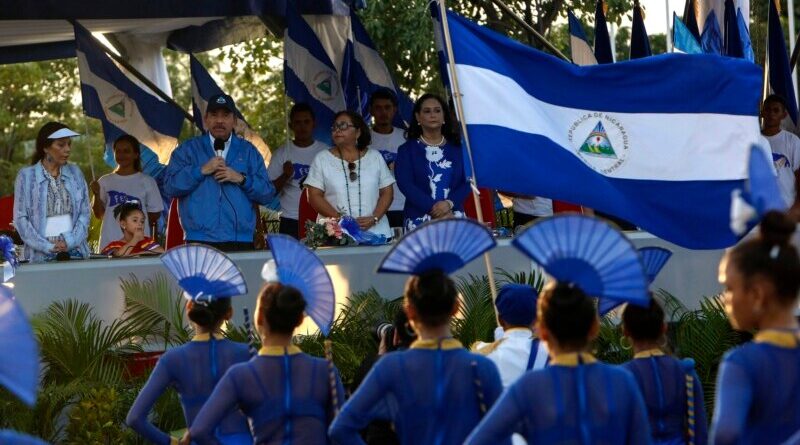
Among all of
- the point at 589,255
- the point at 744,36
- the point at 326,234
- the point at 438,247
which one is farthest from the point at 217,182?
the point at 589,255

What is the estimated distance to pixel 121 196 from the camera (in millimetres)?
14383

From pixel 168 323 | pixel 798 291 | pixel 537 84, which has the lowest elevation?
pixel 168 323

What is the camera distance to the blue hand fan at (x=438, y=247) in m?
6.86

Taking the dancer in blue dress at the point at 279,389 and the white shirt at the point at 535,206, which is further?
the white shirt at the point at 535,206

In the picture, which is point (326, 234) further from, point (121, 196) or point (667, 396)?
point (667, 396)

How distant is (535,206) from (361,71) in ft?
10.4

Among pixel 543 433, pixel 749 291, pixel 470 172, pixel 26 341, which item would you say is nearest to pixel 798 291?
pixel 749 291

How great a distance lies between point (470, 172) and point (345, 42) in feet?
20.9

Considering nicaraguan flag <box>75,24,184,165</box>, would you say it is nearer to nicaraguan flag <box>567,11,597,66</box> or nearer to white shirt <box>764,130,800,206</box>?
nicaraguan flag <box>567,11,597,66</box>

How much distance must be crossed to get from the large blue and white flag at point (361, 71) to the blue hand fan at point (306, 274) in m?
8.77

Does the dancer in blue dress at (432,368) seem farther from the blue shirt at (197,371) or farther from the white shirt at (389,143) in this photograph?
the white shirt at (389,143)

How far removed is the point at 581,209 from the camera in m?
13.9

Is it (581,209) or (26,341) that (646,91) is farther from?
(26,341)

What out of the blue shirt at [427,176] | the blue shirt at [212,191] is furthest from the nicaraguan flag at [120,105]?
the blue shirt at [427,176]
